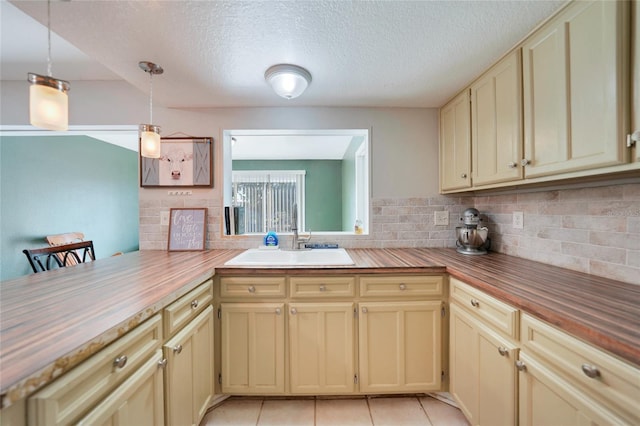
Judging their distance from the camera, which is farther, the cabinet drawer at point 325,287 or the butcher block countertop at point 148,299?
the cabinet drawer at point 325,287

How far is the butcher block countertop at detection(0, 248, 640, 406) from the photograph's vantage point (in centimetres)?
58

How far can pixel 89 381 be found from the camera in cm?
65

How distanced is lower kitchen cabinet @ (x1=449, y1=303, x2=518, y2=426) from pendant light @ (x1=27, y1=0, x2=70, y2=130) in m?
2.06

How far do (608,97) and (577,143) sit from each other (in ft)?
0.58

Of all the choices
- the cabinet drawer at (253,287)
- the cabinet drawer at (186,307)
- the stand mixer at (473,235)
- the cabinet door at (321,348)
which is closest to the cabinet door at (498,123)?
the stand mixer at (473,235)

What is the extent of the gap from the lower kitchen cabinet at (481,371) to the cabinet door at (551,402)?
0.05 metres

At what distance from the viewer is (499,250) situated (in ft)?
5.86

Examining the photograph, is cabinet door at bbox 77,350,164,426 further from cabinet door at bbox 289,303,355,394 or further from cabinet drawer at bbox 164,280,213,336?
cabinet door at bbox 289,303,355,394

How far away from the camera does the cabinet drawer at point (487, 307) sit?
38.8 inches

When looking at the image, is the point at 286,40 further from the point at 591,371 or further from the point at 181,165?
the point at 591,371

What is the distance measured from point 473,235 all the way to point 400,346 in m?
0.96

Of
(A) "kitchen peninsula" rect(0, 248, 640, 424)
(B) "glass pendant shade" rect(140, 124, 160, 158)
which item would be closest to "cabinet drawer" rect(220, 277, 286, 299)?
(A) "kitchen peninsula" rect(0, 248, 640, 424)

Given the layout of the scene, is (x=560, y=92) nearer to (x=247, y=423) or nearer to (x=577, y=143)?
(x=577, y=143)

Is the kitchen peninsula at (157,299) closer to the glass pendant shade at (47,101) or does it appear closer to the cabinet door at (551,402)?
the cabinet door at (551,402)
